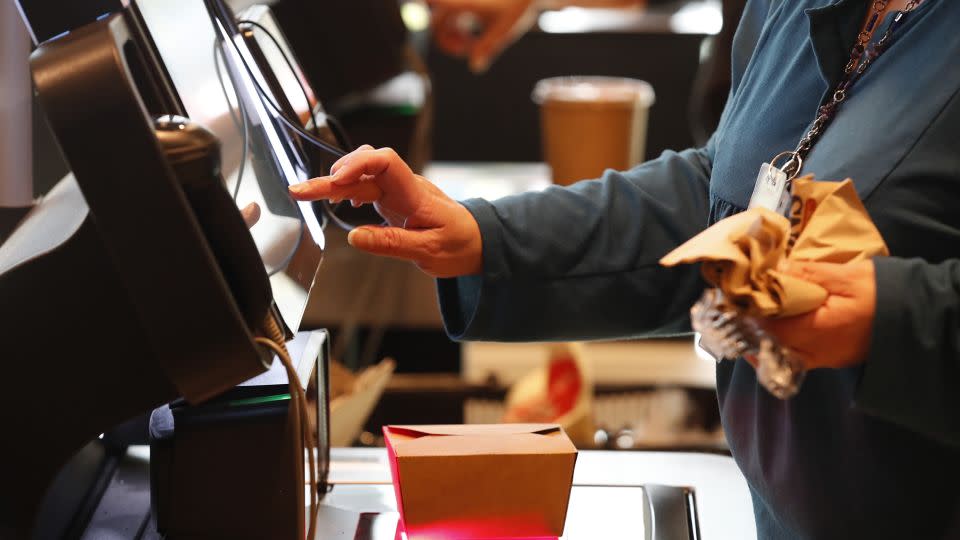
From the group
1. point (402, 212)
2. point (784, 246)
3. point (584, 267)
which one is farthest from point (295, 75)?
point (784, 246)

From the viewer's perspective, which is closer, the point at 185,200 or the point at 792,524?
the point at 185,200

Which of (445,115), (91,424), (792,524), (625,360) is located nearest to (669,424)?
(625,360)

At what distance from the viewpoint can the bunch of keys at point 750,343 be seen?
66cm

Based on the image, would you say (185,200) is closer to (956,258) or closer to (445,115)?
(956,258)

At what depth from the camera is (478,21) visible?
2598 mm

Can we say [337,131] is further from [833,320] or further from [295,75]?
[833,320]

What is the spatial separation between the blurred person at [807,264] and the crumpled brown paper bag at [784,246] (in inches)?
0.7

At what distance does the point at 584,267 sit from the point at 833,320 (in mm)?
382

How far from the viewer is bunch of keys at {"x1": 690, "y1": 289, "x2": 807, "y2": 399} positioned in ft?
2.15

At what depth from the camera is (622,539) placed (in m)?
0.92

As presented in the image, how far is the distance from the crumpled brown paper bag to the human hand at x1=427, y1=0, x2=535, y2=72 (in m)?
1.86

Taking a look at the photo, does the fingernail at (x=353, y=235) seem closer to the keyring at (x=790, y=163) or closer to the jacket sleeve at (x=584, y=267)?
the jacket sleeve at (x=584, y=267)

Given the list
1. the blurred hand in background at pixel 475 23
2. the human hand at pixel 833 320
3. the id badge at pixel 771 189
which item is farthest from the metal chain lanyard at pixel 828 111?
the blurred hand in background at pixel 475 23

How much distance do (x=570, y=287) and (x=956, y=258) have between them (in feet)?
1.22
